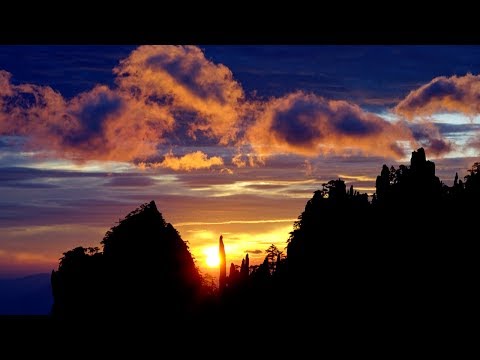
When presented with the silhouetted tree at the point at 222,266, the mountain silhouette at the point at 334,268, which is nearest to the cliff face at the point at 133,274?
the mountain silhouette at the point at 334,268

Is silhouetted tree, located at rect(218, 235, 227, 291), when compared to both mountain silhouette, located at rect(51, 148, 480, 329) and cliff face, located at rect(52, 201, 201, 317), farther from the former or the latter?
cliff face, located at rect(52, 201, 201, 317)

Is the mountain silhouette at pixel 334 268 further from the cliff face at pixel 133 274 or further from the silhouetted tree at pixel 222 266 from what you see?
the silhouetted tree at pixel 222 266

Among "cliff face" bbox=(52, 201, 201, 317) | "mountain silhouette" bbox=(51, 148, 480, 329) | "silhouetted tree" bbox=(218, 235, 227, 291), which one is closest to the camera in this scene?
"mountain silhouette" bbox=(51, 148, 480, 329)

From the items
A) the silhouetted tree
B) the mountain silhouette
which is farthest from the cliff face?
the silhouetted tree

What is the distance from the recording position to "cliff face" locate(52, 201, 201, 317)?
37594 millimetres

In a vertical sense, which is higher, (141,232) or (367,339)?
(141,232)

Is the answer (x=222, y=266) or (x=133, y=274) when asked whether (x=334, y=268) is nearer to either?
(x=133, y=274)

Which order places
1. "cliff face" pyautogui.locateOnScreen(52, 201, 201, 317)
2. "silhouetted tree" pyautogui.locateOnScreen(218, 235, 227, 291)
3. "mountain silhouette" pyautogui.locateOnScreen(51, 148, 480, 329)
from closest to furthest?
"mountain silhouette" pyautogui.locateOnScreen(51, 148, 480, 329)
"cliff face" pyautogui.locateOnScreen(52, 201, 201, 317)
"silhouetted tree" pyautogui.locateOnScreen(218, 235, 227, 291)

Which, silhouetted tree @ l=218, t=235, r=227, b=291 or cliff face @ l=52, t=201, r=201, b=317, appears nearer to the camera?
cliff face @ l=52, t=201, r=201, b=317
